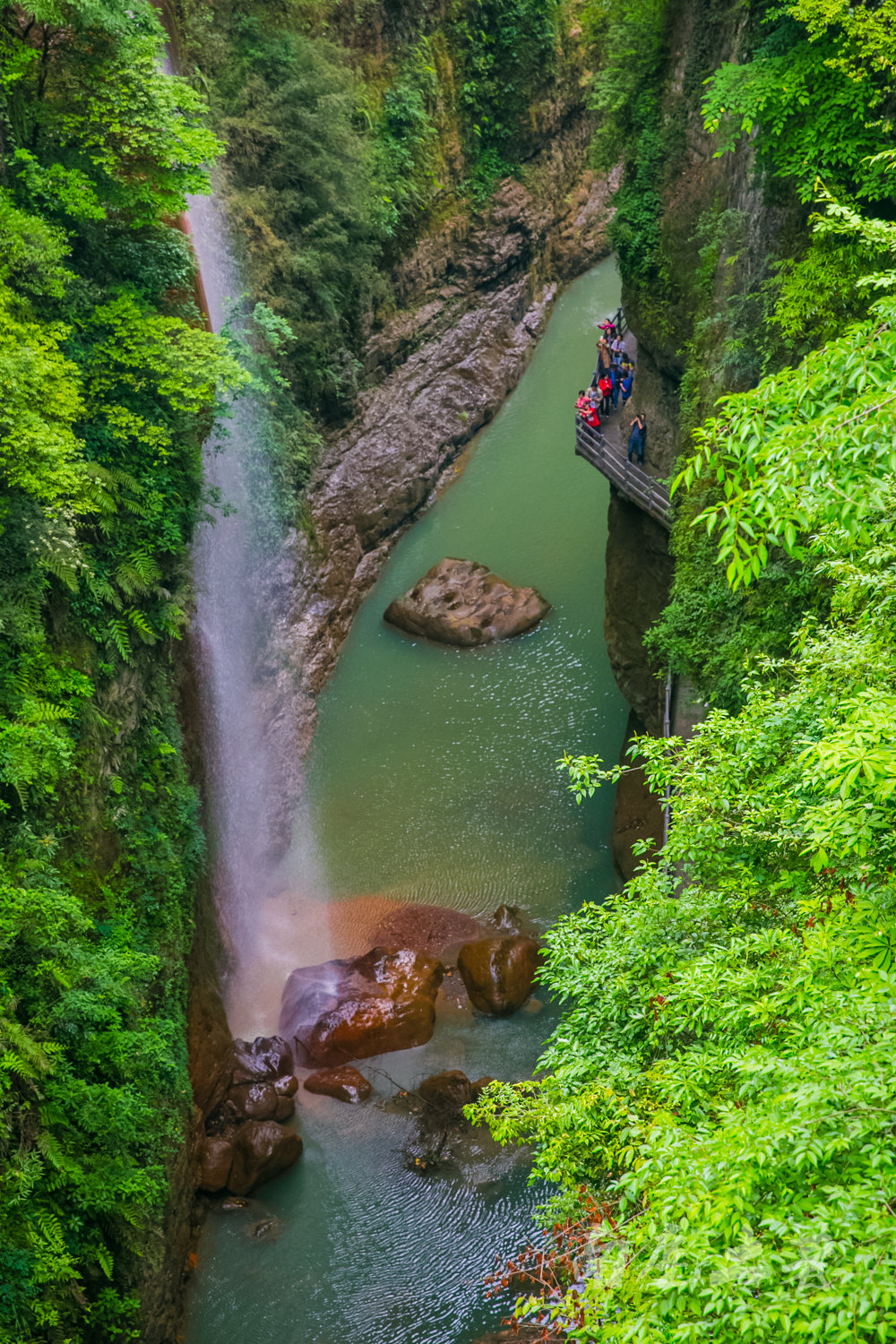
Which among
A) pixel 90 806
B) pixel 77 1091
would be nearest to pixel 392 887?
pixel 90 806

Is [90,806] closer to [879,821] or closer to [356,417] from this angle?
[879,821]

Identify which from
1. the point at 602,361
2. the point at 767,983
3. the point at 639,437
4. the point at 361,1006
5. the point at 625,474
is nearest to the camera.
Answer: the point at 767,983

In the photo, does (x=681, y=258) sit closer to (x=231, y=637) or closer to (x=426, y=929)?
(x=231, y=637)

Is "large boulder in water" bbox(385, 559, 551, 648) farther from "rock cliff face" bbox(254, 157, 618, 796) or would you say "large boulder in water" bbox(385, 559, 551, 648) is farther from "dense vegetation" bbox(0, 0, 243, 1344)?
"dense vegetation" bbox(0, 0, 243, 1344)

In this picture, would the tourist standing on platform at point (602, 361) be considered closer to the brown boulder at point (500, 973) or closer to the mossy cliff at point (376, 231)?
the mossy cliff at point (376, 231)

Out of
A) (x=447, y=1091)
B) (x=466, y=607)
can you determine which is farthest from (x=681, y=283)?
(x=447, y=1091)

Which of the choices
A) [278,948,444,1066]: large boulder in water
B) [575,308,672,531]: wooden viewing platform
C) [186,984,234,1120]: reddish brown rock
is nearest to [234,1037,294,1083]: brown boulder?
[186,984,234,1120]: reddish brown rock
